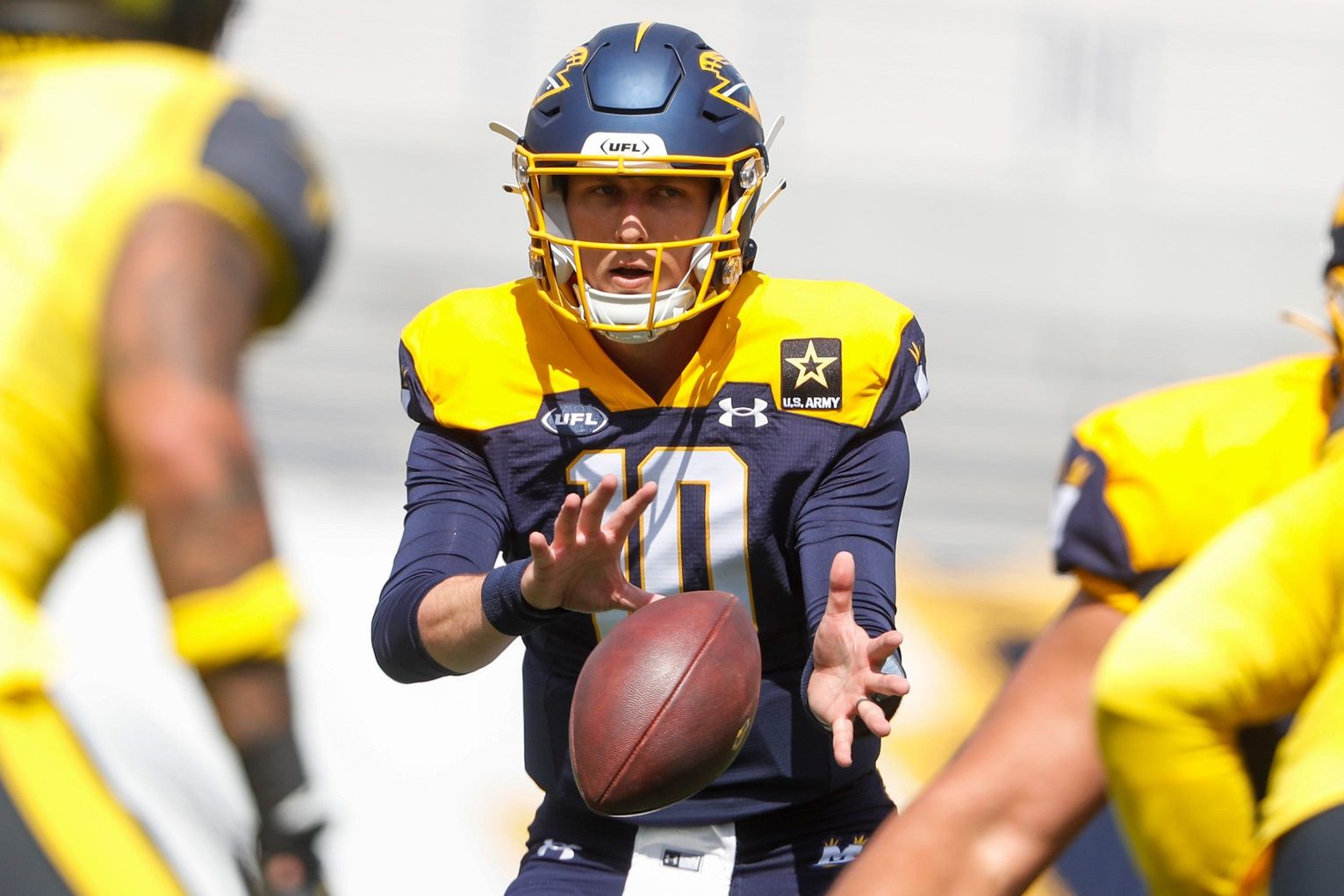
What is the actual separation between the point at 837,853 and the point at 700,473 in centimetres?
57

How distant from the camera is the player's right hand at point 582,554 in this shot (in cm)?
215

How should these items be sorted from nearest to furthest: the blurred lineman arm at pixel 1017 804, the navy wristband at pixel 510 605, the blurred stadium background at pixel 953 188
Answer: the blurred lineman arm at pixel 1017 804 < the navy wristband at pixel 510 605 < the blurred stadium background at pixel 953 188

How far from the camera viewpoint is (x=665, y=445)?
2.49 m

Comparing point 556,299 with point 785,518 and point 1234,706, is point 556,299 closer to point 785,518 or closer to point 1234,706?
point 785,518

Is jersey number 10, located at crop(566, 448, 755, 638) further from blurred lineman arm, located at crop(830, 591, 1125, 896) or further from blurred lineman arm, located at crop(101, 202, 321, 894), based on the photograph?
blurred lineman arm, located at crop(101, 202, 321, 894)

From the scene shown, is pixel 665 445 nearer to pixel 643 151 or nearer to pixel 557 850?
pixel 643 151

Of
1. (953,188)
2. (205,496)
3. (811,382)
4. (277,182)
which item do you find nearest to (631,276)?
(811,382)

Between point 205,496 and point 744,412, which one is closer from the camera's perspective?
point 205,496

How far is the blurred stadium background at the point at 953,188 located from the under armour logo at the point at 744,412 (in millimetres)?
3080

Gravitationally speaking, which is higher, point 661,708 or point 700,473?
point 700,473

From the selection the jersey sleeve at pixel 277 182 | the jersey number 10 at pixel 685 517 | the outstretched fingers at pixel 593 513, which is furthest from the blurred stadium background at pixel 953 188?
the jersey sleeve at pixel 277 182

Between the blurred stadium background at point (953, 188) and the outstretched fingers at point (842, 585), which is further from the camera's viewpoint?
the blurred stadium background at point (953, 188)

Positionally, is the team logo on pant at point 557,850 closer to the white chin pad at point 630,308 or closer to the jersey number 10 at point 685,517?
the jersey number 10 at point 685,517

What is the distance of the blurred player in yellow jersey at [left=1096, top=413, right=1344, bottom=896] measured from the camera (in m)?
1.41
